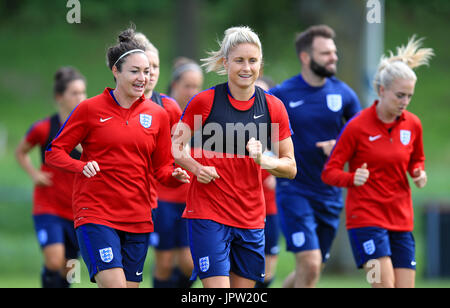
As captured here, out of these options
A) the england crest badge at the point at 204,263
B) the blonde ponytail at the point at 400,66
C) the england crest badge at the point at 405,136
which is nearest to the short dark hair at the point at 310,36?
the blonde ponytail at the point at 400,66

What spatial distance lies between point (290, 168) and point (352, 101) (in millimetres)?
2351

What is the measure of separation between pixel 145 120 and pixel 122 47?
1.98 feet

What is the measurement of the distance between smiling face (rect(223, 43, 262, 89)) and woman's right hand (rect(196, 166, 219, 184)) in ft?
2.26

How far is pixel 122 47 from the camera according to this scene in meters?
5.91

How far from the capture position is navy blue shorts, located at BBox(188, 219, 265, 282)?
5543 mm

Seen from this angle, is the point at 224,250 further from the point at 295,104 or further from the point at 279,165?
the point at 295,104

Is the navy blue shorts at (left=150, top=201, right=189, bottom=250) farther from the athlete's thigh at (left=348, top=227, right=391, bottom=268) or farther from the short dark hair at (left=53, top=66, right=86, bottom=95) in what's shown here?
the athlete's thigh at (left=348, top=227, right=391, bottom=268)

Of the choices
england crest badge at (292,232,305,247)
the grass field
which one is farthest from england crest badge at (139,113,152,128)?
the grass field

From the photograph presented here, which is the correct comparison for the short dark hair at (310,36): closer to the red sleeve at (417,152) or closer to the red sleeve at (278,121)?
the red sleeve at (417,152)

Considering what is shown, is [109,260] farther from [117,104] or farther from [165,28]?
[165,28]

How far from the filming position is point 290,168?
5.71m

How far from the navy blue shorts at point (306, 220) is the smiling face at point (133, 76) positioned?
252 centimetres

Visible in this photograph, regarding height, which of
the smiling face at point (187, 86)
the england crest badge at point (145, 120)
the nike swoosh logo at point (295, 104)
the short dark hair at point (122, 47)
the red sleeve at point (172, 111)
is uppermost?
the smiling face at point (187, 86)

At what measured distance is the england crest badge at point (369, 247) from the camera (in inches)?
262
